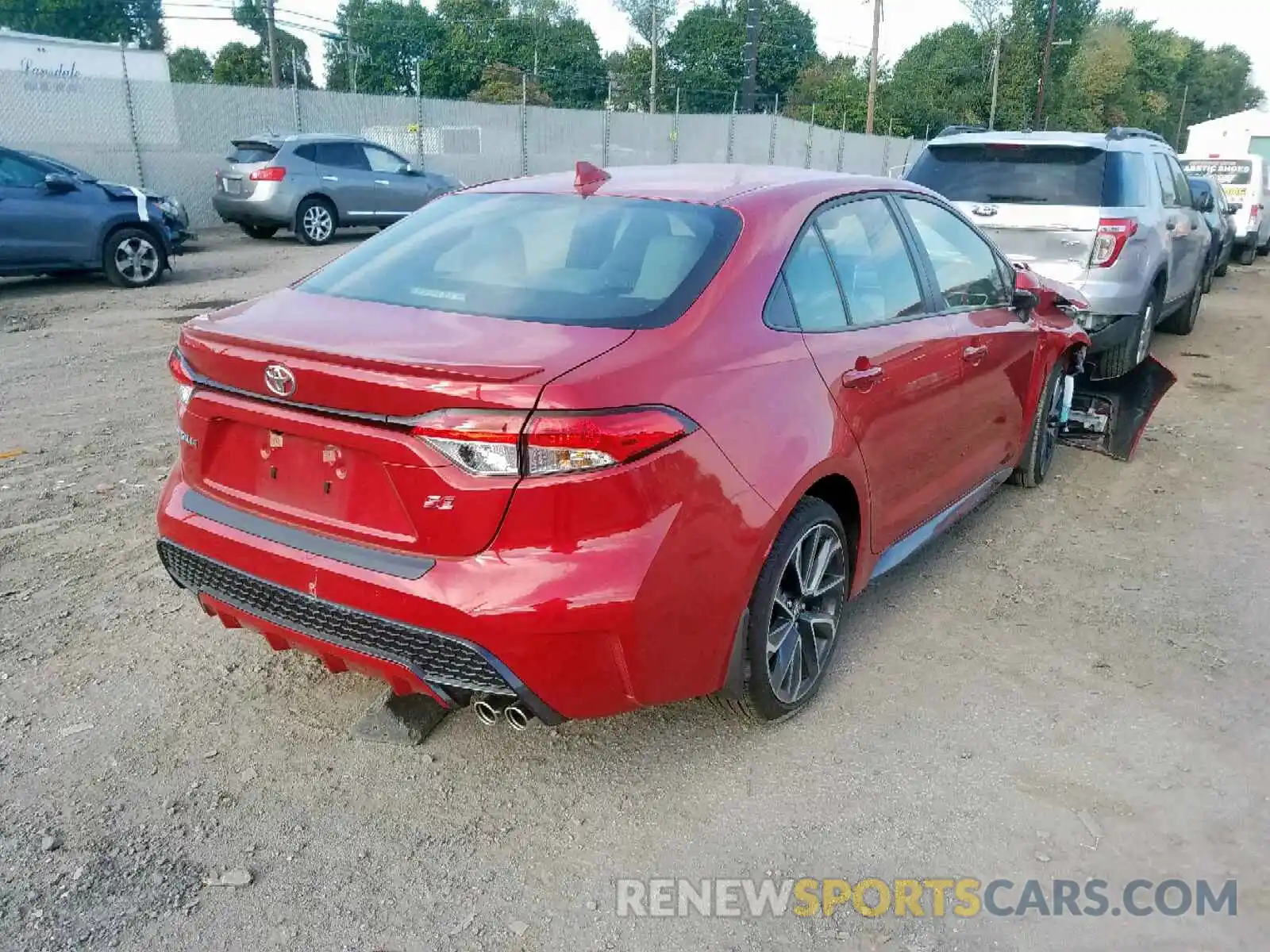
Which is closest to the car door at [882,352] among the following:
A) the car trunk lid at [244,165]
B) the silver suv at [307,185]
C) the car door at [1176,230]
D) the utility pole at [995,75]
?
the car door at [1176,230]

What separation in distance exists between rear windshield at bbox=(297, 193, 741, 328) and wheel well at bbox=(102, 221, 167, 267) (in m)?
9.34

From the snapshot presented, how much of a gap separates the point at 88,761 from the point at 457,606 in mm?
1352

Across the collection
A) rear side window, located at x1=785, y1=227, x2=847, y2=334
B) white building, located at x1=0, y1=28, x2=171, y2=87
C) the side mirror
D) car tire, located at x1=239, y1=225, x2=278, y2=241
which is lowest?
car tire, located at x1=239, y1=225, x2=278, y2=241

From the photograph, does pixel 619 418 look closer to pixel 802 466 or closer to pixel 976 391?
pixel 802 466

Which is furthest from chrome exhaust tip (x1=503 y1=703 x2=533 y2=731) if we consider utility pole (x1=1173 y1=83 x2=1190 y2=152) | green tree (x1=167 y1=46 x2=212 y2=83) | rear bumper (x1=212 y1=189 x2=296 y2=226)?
utility pole (x1=1173 y1=83 x2=1190 y2=152)

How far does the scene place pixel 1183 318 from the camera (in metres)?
10.7

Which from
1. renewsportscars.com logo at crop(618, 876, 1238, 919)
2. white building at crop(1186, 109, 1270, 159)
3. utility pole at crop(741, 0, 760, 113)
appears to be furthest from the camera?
white building at crop(1186, 109, 1270, 159)

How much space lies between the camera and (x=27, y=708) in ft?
10.7

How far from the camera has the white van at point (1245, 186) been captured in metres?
18.0

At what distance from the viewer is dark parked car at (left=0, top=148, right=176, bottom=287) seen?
10.8 meters

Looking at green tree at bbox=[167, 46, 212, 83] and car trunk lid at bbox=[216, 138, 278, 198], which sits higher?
green tree at bbox=[167, 46, 212, 83]

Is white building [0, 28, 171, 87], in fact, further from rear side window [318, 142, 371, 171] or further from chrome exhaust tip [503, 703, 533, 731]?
chrome exhaust tip [503, 703, 533, 731]

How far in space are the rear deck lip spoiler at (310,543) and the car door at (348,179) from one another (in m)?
14.6

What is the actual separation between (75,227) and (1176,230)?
10.6 m
